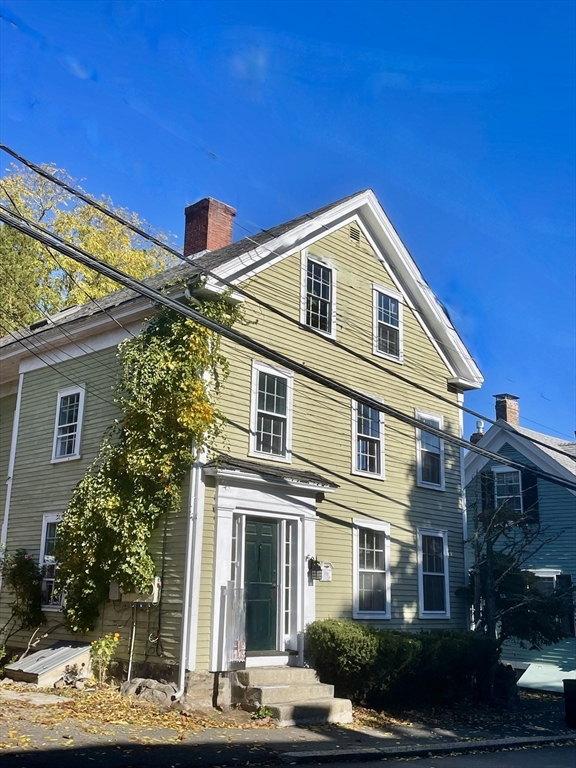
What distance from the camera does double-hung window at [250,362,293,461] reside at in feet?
49.3

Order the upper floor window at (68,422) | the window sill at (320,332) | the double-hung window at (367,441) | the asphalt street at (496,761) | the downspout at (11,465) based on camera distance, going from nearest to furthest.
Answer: the asphalt street at (496,761) < the window sill at (320,332) < the upper floor window at (68,422) < the double-hung window at (367,441) < the downspout at (11,465)

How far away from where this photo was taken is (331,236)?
695 inches

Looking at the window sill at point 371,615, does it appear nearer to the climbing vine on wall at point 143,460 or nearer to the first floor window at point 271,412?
the first floor window at point 271,412

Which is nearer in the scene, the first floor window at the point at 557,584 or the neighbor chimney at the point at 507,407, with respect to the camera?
the first floor window at the point at 557,584

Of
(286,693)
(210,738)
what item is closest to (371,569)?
(286,693)

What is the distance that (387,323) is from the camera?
1859 centimetres

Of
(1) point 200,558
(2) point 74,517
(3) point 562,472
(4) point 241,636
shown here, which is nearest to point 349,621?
(4) point 241,636

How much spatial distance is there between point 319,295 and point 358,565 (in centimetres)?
562

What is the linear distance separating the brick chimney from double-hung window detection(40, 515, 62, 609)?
7138 millimetres

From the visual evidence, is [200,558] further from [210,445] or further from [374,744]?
[374,744]

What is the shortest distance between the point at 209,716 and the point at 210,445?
4259mm

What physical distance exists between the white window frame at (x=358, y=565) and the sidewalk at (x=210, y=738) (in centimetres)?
242

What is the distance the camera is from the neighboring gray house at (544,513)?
2386 centimetres

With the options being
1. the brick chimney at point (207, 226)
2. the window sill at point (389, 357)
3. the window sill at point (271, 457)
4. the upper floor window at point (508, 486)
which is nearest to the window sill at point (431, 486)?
the window sill at point (389, 357)
